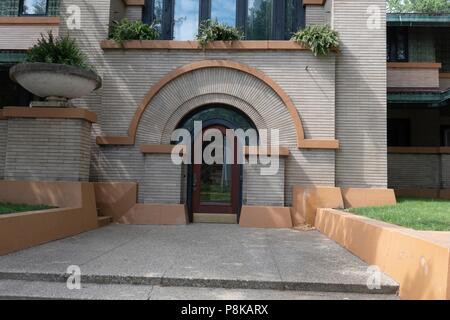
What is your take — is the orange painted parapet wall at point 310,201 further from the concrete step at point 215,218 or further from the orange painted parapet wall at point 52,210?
the orange painted parapet wall at point 52,210

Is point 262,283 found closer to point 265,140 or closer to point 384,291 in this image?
point 384,291

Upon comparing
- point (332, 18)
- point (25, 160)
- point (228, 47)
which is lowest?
point (25, 160)

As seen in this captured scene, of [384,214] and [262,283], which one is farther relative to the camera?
[384,214]

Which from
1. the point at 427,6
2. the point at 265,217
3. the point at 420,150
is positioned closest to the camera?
the point at 265,217

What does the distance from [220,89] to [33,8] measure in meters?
8.74

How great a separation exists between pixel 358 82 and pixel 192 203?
6143mm

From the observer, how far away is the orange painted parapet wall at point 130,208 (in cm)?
1156

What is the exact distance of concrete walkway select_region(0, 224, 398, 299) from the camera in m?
5.51

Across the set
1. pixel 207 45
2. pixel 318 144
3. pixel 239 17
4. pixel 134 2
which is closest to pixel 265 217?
pixel 318 144

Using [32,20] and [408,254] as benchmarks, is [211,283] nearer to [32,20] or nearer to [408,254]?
[408,254]

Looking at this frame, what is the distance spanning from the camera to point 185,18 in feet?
45.2

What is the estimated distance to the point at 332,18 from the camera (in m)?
12.3


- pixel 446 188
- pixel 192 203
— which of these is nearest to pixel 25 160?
pixel 192 203
